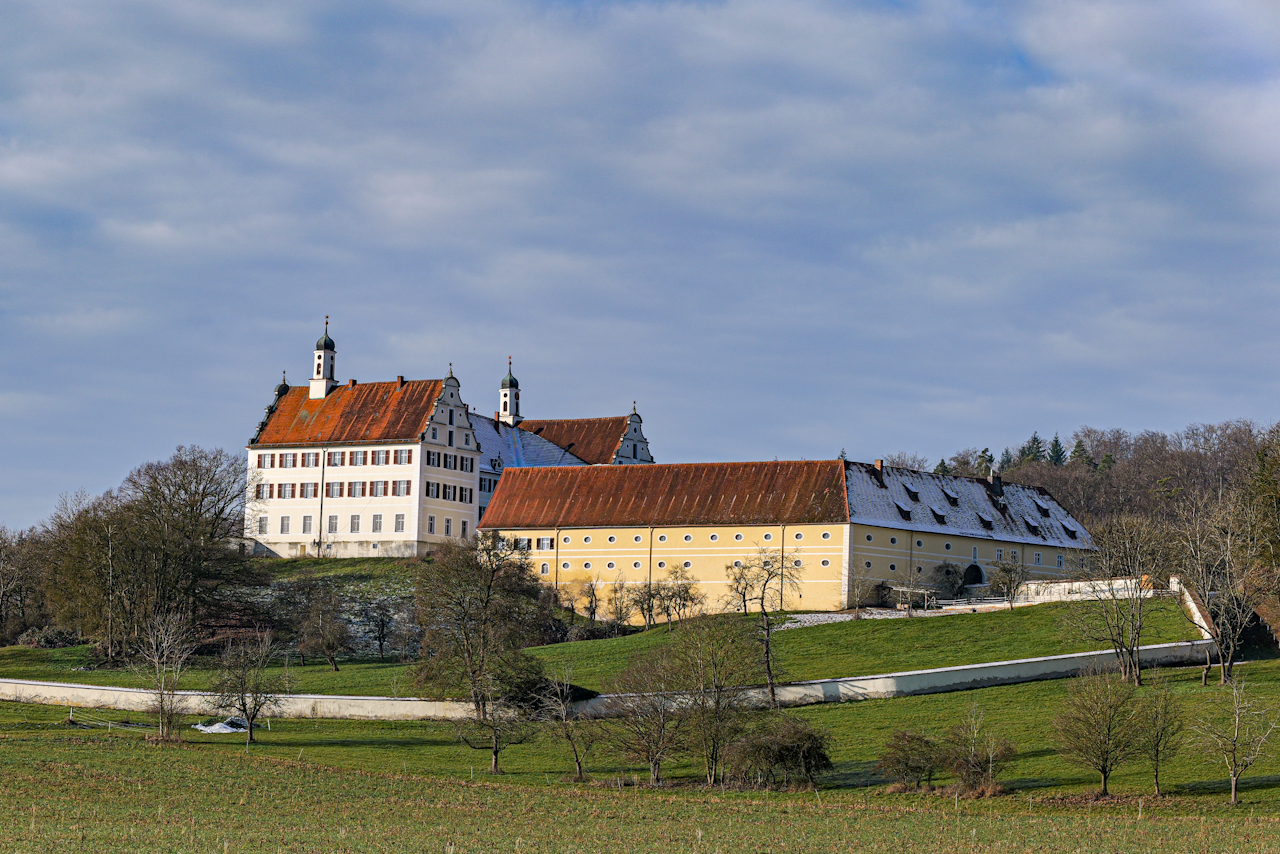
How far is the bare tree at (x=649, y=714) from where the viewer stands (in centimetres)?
4250

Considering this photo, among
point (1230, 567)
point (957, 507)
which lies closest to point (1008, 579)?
point (957, 507)

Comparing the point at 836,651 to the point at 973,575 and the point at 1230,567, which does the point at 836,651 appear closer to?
the point at 1230,567

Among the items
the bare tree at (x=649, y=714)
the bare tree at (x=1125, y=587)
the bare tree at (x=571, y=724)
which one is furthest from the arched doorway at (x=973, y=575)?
the bare tree at (x=649, y=714)

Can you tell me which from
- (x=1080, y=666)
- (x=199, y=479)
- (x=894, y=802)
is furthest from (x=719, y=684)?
(x=199, y=479)

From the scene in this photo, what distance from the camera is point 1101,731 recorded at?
122ft

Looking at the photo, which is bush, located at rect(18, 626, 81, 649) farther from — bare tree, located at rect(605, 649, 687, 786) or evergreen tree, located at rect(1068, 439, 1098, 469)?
evergreen tree, located at rect(1068, 439, 1098, 469)

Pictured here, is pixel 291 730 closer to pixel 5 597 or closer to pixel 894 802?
pixel 894 802

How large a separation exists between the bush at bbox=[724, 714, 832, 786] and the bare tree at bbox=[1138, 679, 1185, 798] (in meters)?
8.73

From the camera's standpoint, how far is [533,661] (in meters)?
54.0

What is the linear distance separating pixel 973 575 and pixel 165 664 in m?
46.8

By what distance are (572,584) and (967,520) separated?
23557 millimetres

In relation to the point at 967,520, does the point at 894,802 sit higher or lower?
lower

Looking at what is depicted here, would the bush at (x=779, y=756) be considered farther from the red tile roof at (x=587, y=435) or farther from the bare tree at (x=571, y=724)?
the red tile roof at (x=587, y=435)

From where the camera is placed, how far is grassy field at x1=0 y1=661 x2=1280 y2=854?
1163 inches
